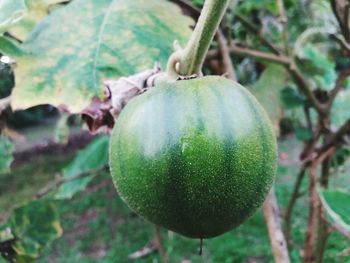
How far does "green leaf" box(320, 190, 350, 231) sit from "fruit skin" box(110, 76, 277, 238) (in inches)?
10.2

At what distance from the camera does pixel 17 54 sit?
748 millimetres

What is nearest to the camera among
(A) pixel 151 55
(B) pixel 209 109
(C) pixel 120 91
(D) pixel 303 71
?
(B) pixel 209 109

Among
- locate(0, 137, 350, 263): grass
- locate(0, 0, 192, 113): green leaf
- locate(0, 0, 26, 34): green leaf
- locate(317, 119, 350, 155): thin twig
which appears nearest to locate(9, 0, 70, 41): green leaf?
locate(0, 0, 192, 113): green leaf

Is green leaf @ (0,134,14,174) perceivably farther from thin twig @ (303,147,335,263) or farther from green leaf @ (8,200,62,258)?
thin twig @ (303,147,335,263)

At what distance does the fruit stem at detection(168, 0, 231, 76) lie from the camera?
0.53 m

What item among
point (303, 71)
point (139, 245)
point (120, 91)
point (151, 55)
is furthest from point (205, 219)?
point (139, 245)

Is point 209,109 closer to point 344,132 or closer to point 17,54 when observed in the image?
point 17,54

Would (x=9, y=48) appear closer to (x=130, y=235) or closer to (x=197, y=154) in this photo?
(x=197, y=154)

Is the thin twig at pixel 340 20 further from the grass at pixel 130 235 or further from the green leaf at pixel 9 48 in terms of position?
the grass at pixel 130 235

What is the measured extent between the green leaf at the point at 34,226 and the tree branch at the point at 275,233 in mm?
661

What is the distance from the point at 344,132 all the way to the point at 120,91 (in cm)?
80

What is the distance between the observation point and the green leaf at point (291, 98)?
5.16 feet

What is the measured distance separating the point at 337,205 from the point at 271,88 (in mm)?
879

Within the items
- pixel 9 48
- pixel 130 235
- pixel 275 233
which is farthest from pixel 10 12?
pixel 130 235
